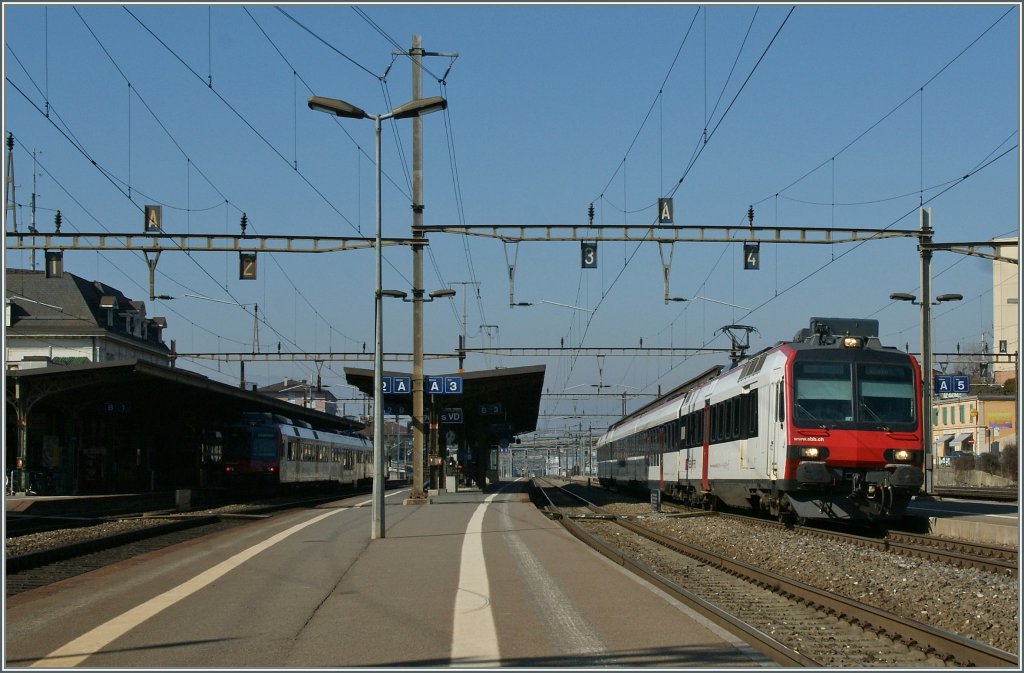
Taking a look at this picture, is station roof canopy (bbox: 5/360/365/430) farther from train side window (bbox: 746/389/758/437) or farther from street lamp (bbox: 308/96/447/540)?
train side window (bbox: 746/389/758/437)

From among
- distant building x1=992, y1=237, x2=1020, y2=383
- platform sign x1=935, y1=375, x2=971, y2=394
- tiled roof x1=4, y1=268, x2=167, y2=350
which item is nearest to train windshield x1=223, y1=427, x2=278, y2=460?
platform sign x1=935, y1=375, x2=971, y2=394

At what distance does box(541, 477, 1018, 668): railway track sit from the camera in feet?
26.1

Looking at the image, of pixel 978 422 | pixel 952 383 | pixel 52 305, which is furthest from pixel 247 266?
pixel 978 422

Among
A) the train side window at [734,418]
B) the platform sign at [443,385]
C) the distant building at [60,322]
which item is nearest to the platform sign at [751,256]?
the train side window at [734,418]

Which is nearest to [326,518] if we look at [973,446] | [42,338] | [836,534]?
[836,534]

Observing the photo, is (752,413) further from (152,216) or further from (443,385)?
(443,385)

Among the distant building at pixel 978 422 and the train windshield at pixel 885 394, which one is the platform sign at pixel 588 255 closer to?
the train windshield at pixel 885 394

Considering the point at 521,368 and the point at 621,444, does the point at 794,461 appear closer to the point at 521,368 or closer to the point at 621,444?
the point at 521,368

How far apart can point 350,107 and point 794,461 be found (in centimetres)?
967

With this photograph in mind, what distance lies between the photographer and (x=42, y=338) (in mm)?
71625

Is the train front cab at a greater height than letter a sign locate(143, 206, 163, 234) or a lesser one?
lesser

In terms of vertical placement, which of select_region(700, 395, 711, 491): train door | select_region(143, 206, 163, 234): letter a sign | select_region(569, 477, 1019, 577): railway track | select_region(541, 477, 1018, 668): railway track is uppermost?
select_region(143, 206, 163, 234): letter a sign

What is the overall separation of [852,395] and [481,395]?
2627 centimetres

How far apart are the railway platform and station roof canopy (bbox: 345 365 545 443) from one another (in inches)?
808
